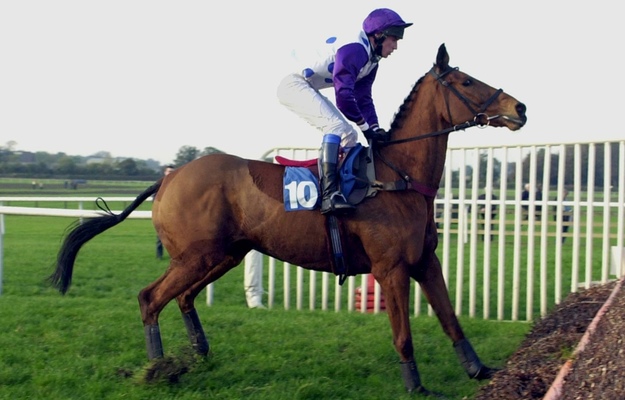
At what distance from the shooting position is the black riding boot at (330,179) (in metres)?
4.48

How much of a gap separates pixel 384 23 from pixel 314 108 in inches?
28.7

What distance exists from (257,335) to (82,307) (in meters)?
1.88

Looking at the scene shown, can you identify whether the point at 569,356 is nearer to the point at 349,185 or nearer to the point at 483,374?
the point at 483,374

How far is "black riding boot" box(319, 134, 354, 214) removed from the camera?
448cm

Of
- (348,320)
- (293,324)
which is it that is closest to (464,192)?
(348,320)

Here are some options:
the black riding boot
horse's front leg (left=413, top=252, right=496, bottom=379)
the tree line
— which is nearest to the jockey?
the black riding boot

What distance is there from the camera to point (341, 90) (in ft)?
14.7

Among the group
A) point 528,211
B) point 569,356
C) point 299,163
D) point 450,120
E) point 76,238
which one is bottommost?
point 569,356

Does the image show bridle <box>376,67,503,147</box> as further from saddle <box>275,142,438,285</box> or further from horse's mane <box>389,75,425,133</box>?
saddle <box>275,142,438,285</box>

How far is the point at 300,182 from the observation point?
15.3 feet

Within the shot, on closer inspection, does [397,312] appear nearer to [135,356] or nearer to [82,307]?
[135,356]

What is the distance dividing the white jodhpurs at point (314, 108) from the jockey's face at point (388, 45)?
1.63ft

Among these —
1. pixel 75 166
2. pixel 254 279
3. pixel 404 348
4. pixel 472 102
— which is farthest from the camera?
pixel 75 166

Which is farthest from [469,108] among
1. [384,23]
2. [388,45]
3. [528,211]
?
[528,211]
